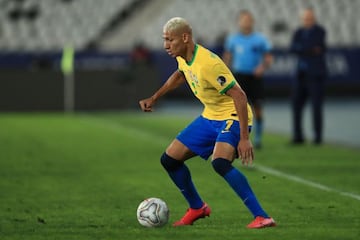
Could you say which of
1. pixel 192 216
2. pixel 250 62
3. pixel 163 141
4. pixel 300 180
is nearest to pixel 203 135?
pixel 192 216

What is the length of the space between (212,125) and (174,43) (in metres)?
0.78

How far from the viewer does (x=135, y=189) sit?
1137 centimetres

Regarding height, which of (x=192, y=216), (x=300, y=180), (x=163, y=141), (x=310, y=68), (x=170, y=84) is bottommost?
(x=163, y=141)

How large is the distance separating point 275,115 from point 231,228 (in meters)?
18.8

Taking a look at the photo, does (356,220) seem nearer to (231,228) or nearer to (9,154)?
(231,228)

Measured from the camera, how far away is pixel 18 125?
22.7 m

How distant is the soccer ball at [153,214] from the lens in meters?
8.23

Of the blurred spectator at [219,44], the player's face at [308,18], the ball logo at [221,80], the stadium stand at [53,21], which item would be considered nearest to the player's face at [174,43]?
the ball logo at [221,80]

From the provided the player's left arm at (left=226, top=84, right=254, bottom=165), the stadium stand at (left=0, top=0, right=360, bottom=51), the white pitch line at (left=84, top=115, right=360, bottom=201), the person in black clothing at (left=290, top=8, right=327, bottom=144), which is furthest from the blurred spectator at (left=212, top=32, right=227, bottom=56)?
the player's left arm at (left=226, top=84, right=254, bottom=165)

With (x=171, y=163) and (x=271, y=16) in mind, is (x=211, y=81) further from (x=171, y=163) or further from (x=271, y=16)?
(x=271, y=16)

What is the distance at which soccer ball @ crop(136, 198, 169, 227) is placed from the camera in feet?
27.0

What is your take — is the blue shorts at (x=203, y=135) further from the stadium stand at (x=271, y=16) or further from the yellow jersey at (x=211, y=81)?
the stadium stand at (x=271, y=16)

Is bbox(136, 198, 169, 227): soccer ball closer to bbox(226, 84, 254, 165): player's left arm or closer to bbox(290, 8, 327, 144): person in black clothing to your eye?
bbox(226, 84, 254, 165): player's left arm

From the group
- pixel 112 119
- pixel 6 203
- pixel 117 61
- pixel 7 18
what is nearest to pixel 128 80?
pixel 112 119
